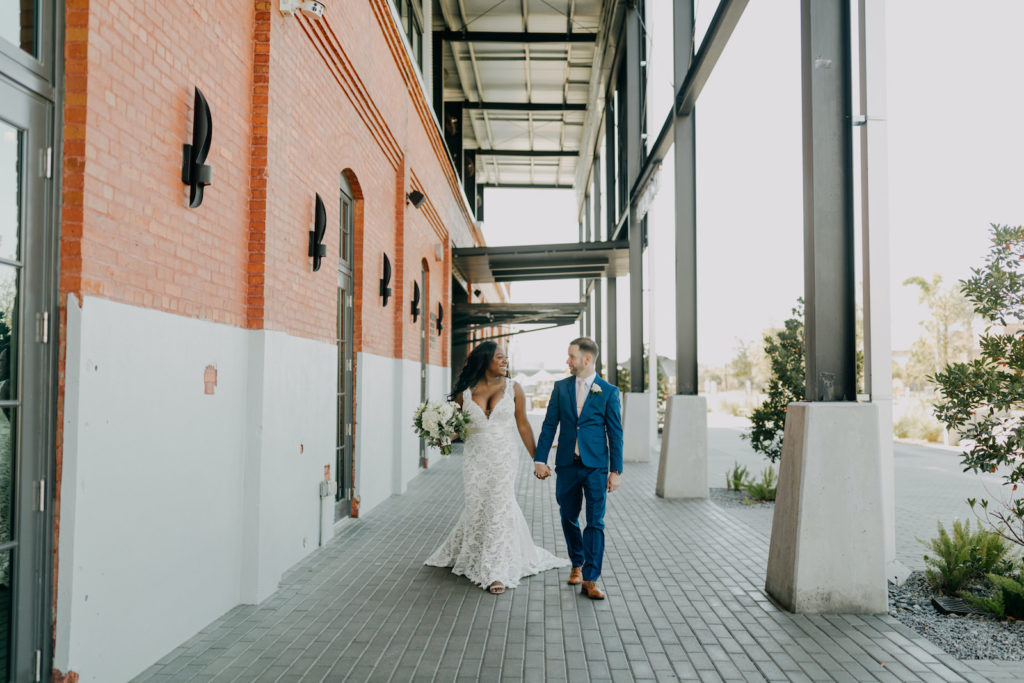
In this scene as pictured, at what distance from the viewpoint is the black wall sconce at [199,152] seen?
14.8 feet

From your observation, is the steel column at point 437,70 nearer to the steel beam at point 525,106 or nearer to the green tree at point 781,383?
the steel beam at point 525,106

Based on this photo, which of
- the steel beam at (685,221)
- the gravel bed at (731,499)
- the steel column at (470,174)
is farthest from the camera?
the steel column at (470,174)

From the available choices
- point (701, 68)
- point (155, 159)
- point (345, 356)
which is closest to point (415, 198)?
point (345, 356)

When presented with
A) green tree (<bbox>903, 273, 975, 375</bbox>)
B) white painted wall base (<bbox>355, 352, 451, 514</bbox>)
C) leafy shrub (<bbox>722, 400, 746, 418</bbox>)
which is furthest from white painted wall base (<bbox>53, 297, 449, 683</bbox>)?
leafy shrub (<bbox>722, 400, 746, 418</bbox>)

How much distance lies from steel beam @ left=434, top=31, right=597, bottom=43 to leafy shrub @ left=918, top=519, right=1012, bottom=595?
15.4 meters

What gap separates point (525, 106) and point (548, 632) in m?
20.4

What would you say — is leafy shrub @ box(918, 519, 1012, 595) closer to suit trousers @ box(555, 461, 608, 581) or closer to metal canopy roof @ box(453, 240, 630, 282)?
suit trousers @ box(555, 461, 608, 581)

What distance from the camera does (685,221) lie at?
411 inches

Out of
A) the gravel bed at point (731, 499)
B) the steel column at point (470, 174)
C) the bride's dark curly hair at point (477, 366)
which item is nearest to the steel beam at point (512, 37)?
the steel column at point (470, 174)

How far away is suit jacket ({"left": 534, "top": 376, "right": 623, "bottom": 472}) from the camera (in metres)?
5.71

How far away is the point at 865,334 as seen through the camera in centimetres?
578

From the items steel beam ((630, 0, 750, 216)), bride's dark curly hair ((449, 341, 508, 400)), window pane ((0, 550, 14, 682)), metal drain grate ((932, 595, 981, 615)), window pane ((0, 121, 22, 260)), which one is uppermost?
steel beam ((630, 0, 750, 216))

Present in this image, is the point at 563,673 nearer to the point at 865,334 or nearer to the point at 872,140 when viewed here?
the point at 865,334

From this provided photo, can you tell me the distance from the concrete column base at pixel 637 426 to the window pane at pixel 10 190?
13.1 m
